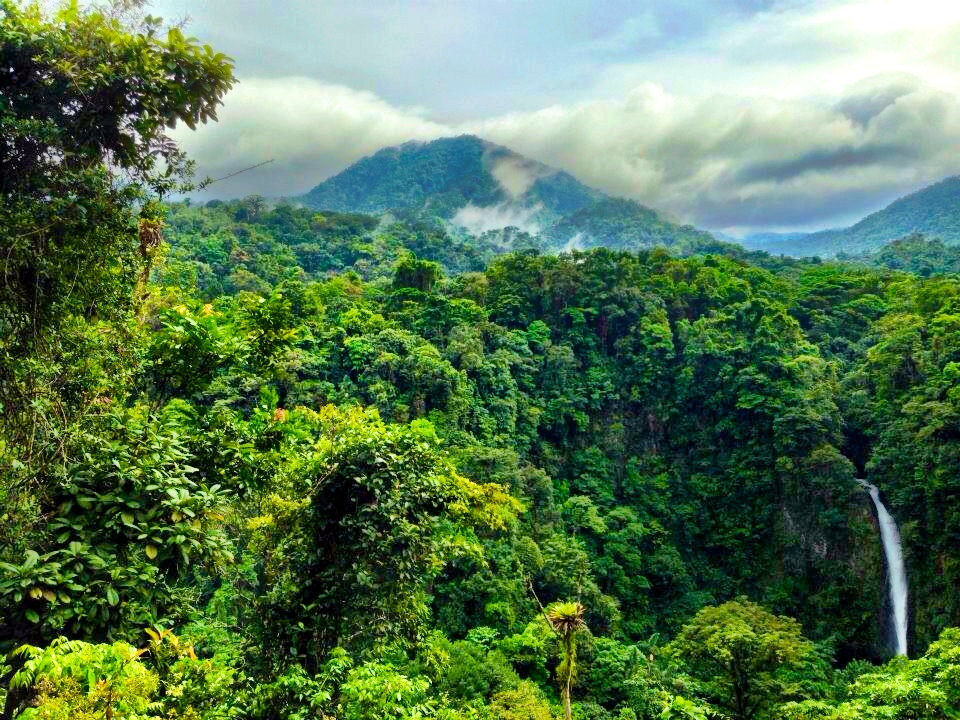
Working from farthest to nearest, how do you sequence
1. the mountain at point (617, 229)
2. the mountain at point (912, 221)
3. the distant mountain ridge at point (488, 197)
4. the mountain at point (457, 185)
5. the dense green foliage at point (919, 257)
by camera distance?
the mountain at point (457, 185) → the distant mountain ridge at point (488, 197) → the mountain at point (617, 229) → the mountain at point (912, 221) → the dense green foliage at point (919, 257)

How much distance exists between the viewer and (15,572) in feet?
8.18

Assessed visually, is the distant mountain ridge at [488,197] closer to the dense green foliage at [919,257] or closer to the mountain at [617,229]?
the mountain at [617,229]

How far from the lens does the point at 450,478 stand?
5.50 metres

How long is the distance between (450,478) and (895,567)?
18.9 metres

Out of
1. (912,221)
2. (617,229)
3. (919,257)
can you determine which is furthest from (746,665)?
(912,221)

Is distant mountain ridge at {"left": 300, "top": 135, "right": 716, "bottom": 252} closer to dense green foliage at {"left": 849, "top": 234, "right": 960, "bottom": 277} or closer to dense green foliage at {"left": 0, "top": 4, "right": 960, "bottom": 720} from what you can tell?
dense green foliage at {"left": 849, "top": 234, "right": 960, "bottom": 277}

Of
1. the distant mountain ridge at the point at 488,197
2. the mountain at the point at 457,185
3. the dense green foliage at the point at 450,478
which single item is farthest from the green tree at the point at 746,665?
the mountain at the point at 457,185

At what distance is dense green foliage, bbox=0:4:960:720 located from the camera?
2.99m

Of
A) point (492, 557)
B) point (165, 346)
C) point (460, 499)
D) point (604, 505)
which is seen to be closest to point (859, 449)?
point (604, 505)

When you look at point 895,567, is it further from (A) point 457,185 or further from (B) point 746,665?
(A) point 457,185

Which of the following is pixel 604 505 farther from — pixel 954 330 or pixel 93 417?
pixel 93 417

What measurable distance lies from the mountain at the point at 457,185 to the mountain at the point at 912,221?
59.6 metres

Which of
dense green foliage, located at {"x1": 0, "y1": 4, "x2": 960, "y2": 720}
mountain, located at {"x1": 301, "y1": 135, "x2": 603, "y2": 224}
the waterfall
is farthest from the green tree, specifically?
mountain, located at {"x1": 301, "y1": 135, "x2": 603, "y2": 224}

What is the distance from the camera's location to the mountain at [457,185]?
378ft
